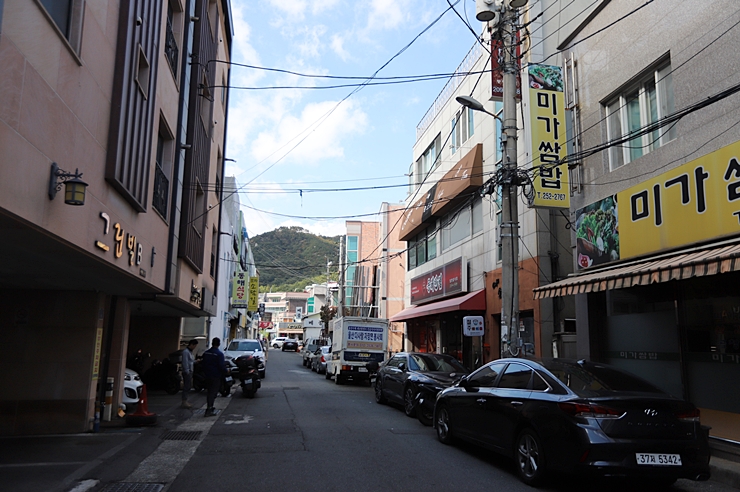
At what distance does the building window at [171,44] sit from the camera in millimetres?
12200

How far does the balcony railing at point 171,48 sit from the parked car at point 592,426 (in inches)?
374

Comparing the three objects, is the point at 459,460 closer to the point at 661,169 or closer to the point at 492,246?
the point at 661,169

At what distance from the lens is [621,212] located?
11.4 metres

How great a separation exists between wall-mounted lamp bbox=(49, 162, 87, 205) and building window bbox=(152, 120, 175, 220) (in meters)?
5.58

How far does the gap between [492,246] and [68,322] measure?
42.8 feet

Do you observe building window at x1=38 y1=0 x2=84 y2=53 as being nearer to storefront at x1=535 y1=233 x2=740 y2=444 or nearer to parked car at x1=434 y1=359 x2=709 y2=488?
parked car at x1=434 y1=359 x2=709 y2=488

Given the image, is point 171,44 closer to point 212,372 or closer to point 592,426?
point 212,372

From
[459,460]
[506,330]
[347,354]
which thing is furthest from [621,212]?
[347,354]

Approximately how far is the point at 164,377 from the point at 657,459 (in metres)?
15.4

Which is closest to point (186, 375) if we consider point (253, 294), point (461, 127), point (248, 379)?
point (248, 379)

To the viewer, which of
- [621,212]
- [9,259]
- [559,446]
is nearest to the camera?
[559,446]

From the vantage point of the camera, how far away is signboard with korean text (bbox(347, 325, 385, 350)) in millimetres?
23234

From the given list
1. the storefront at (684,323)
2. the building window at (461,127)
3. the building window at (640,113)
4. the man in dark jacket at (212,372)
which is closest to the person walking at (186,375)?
the man in dark jacket at (212,372)

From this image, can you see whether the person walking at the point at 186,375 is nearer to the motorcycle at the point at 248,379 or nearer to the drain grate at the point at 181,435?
the motorcycle at the point at 248,379
